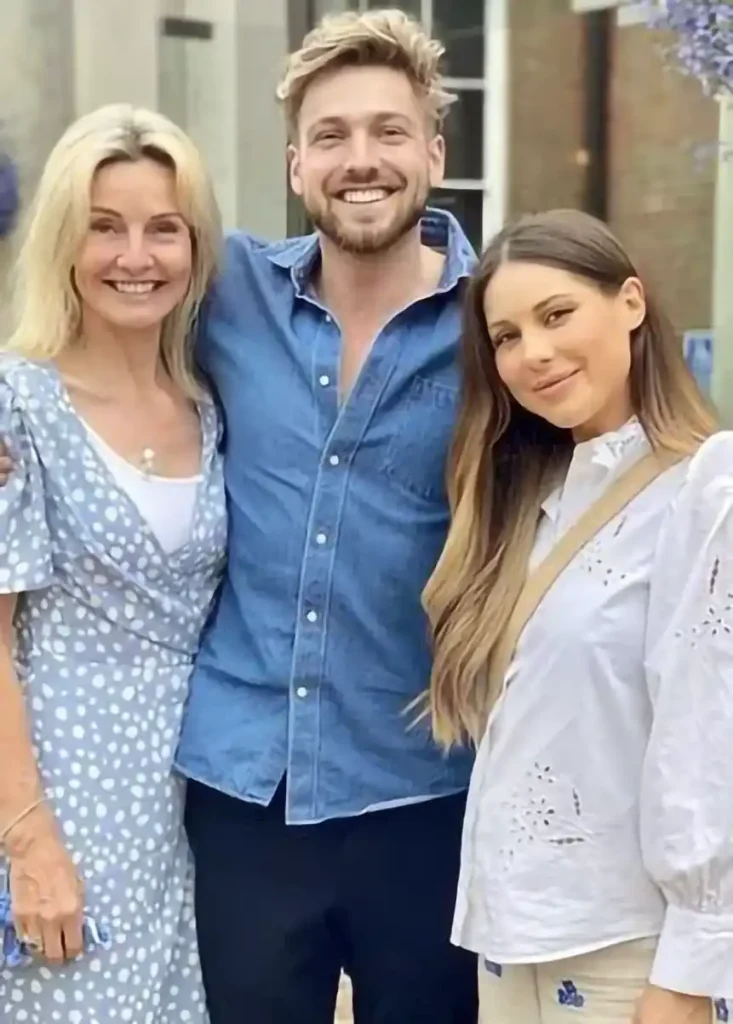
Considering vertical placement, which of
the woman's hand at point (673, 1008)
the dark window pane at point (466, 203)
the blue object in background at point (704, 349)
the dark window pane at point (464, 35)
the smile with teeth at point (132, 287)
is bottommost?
the woman's hand at point (673, 1008)

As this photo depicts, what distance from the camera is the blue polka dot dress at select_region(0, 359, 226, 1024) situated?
6.48 feet

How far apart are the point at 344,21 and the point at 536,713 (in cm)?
112

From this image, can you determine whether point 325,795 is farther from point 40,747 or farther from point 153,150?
point 153,150

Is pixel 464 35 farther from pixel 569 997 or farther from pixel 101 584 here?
pixel 569 997

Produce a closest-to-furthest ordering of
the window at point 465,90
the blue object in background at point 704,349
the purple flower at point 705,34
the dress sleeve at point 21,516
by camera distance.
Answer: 1. the dress sleeve at point 21,516
2. the purple flower at point 705,34
3. the blue object in background at point 704,349
4. the window at point 465,90

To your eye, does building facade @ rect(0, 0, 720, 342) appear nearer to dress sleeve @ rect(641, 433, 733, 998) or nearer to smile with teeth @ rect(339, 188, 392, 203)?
smile with teeth @ rect(339, 188, 392, 203)

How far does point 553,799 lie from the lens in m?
1.74

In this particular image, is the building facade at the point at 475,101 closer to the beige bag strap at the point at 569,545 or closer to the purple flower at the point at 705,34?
the purple flower at the point at 705,34

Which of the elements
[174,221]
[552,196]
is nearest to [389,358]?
[174,221]

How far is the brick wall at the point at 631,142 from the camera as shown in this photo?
→ 16.3 ft

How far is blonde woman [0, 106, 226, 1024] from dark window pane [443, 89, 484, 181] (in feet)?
11.8

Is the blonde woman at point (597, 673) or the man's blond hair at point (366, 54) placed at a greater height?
the man's blond hair at point (366, 54)

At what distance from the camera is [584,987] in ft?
5.71

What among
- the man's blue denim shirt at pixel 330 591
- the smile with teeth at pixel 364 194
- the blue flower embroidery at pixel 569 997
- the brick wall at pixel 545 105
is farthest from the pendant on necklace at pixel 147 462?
the brick wall at pixel 545 105
